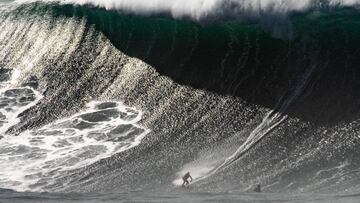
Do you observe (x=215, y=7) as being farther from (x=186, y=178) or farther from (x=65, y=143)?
(x=186, y=178)

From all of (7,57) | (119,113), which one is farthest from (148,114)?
(7,57)

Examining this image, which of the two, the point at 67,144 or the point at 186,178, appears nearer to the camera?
the point at 186,178

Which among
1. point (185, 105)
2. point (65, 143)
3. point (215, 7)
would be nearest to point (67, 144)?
point (65, 143)

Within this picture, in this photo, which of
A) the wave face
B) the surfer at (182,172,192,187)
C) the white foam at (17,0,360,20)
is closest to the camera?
the surfer at (182,172,192,187)

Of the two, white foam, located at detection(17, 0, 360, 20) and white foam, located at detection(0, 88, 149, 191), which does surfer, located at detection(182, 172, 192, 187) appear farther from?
white foam, located at detection(17, 0, 360, 20)

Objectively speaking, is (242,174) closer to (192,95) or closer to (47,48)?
(192,95)

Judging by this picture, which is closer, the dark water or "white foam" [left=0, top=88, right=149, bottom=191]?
the dark water

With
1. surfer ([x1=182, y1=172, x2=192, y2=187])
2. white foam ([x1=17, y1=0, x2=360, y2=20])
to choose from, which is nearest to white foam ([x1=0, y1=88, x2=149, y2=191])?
surfer ([x1=182, y1=172, x2=192, y2=187])
